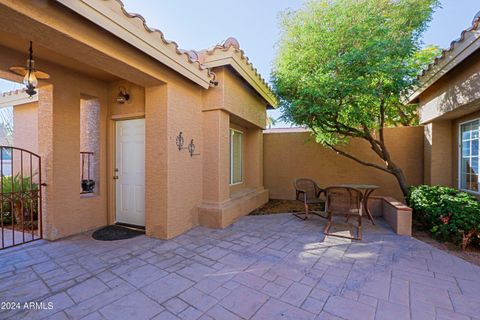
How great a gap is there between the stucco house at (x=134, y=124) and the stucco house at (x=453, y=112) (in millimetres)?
3949

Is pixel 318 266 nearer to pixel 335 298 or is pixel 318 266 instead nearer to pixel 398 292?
pixel 335 298

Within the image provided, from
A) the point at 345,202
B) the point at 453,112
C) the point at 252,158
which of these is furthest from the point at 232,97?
the point at 453,112

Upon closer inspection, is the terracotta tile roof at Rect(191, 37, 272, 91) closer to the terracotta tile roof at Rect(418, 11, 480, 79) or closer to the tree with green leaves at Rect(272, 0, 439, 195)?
the tree with green leaves at Rect(272, 0, 439, 195)

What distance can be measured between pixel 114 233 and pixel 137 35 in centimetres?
345

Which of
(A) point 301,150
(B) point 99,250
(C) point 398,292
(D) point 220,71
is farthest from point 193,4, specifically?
(C) point 398,292

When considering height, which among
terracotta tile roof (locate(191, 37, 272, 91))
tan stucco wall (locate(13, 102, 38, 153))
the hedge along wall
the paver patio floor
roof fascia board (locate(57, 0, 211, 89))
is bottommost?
the paver patio floor

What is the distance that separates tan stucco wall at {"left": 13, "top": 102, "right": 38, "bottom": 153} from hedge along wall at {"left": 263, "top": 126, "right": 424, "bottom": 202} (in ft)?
24.5

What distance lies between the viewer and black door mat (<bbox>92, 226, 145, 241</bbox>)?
12.6 feet

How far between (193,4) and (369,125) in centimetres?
550

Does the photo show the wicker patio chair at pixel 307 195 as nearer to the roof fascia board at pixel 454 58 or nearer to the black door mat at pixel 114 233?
the roof fascia board at pixel 454 58

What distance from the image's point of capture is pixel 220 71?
448cm

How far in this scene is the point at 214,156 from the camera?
4.59 m

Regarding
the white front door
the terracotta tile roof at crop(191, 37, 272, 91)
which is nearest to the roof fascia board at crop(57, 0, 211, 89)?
the terracotta tile roof at crop(191, 37, 272, 91)

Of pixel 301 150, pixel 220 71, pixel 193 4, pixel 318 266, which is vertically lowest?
pixel 318 266
